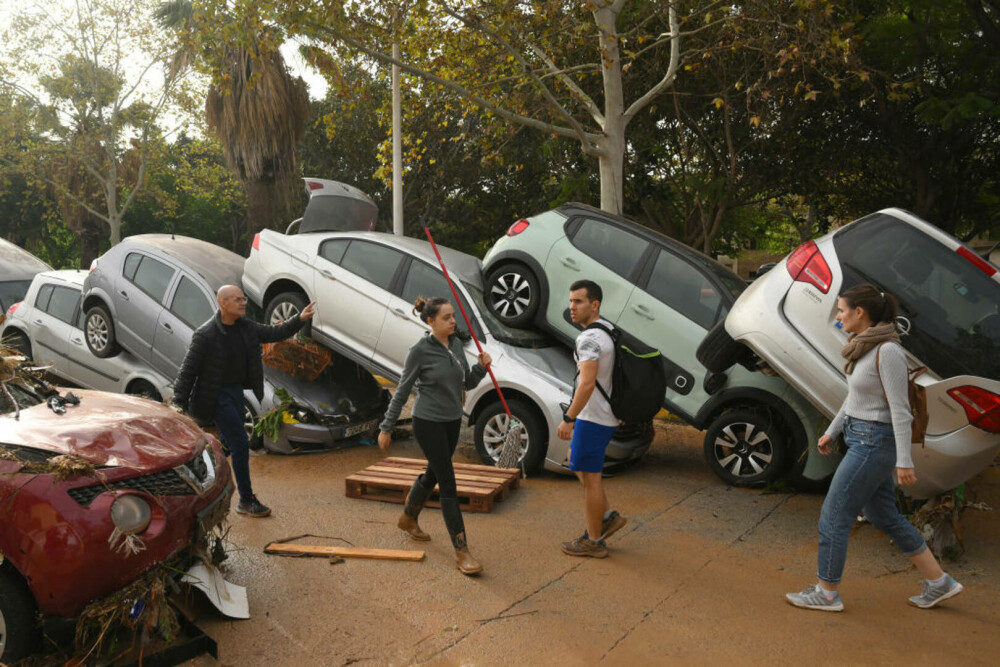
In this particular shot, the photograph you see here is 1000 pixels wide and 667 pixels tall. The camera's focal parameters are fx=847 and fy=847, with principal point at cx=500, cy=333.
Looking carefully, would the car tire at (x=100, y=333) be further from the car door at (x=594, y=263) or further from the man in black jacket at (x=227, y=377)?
the car door at (x=594, y=263)

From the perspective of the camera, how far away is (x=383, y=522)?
600cm

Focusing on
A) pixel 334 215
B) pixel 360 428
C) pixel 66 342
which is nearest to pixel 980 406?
pixel 360 428

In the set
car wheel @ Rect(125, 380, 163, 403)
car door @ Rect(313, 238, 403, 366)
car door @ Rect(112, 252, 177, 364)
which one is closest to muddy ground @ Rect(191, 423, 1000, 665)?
car door @ Rect(313, 238, 403, 366)

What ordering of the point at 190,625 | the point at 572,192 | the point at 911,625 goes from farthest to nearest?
the point at 572,192 < the point at 911,625 < the point at 190,625

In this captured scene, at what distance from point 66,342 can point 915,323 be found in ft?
27.2

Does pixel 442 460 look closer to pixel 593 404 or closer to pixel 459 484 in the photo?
pixel 593 404

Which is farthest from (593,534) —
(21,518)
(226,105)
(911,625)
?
(226,105)

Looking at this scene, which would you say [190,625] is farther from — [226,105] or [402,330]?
[226,105]

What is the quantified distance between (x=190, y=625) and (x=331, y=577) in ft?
3.37

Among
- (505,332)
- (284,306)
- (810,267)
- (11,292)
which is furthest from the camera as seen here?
(11,292)

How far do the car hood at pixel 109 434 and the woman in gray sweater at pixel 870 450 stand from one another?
3326 mm

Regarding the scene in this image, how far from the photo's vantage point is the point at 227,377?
232 inches

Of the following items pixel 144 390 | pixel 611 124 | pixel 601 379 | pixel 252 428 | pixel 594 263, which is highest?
pixel 611 124

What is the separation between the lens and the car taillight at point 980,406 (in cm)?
516
